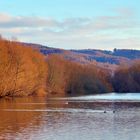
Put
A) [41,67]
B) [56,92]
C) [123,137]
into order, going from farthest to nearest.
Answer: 1. [56,92]
2. [41,67]
3. [123,137]

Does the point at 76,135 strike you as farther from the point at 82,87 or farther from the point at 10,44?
the point at 82,87

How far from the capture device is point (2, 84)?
9481 cm

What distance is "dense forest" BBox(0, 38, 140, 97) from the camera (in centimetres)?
9988

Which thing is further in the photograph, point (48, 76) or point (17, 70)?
point (48, 76)

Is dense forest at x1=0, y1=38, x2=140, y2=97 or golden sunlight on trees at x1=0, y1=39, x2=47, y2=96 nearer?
golden sunlight on trees at x1=0, y1=39, x2=47, y2=96

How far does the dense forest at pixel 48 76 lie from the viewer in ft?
328

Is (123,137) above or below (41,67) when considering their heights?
below

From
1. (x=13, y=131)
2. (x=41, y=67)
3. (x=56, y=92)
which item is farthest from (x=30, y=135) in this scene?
(x=56, y=92)

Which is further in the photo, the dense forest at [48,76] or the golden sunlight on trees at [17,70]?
the dense forest at [48,76]

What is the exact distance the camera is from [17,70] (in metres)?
102

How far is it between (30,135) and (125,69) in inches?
6367

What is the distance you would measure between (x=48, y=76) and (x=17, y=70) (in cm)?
3278

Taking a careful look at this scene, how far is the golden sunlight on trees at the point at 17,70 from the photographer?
9681 cm

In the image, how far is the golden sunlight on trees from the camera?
9681cm
